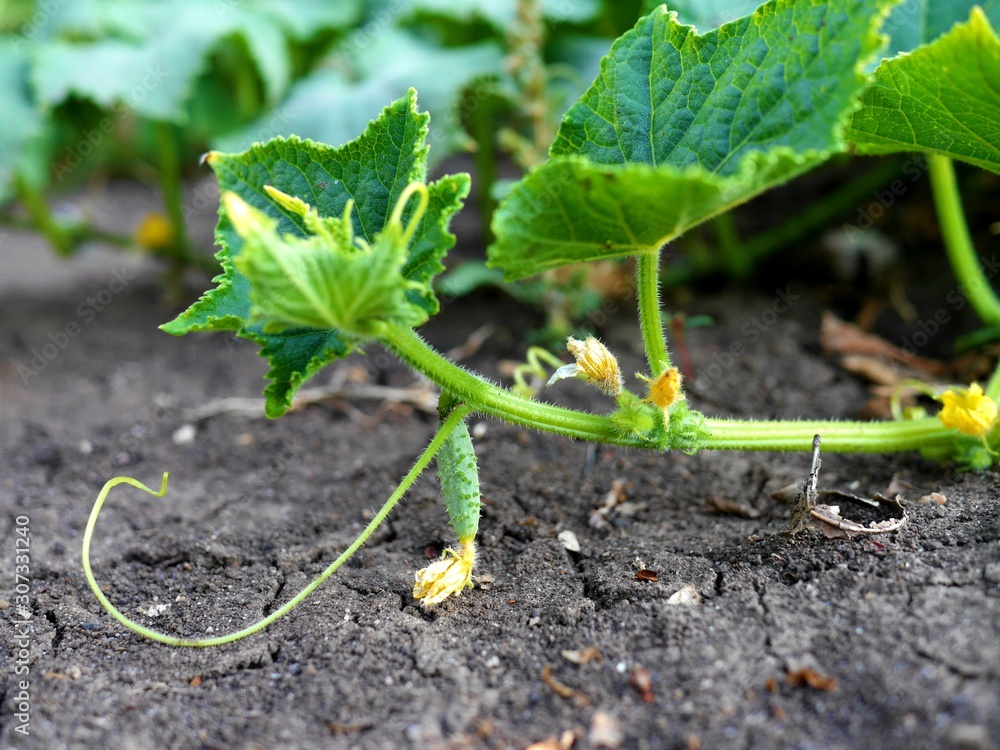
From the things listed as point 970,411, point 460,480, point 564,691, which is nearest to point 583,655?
point 564,691

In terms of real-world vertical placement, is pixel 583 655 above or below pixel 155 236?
above

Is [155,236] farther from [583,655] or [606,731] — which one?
[606,731]

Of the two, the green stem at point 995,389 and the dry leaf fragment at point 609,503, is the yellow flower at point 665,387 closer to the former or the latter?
Result: the dry leaf fragment at point 609,503

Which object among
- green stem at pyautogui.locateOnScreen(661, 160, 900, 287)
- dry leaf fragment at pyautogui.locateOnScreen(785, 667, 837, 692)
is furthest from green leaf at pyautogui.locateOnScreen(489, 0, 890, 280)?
green stem at pyautogui.locateOnScreen(661, 160, 900, 287)

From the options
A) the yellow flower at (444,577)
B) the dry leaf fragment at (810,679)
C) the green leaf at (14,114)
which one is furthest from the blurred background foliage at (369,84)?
the dry leaf fragment at (810,679)

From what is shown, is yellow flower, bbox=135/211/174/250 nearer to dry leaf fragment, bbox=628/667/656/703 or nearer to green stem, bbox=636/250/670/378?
green stem, bbox=636/250/670/378

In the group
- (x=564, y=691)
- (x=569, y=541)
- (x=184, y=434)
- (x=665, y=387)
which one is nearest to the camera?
(x=564, y=691)

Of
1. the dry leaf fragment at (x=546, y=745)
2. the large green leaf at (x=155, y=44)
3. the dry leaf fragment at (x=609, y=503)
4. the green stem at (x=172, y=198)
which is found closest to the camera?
the dry leaf fragment at (x=546, y=745)
